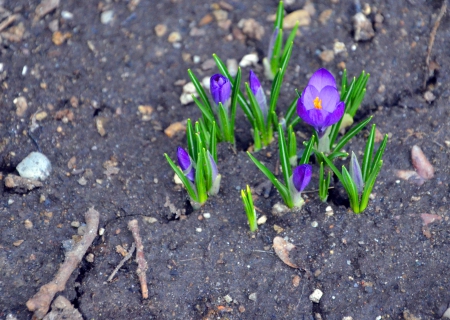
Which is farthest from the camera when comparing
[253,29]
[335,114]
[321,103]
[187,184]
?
[253,29]

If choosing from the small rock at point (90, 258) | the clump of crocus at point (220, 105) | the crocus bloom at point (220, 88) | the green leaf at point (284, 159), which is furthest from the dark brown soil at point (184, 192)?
the crocus bloom at point (220, 88)

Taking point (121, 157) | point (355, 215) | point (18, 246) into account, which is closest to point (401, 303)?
point (355, 215)

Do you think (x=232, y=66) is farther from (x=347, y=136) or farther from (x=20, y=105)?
(x=20, y=105)

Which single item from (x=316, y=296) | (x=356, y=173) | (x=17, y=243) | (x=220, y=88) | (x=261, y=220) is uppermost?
(x=220, y=88)

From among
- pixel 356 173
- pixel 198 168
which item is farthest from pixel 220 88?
pixel 356 173

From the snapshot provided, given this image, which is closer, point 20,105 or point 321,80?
point 321,80

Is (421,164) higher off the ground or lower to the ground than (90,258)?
lower

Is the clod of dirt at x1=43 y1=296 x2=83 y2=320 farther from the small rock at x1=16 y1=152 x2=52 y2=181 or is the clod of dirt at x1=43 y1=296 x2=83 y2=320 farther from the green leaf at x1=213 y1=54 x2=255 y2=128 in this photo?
the green leaf at x1=213 y1=54 x2=255 y2=128
